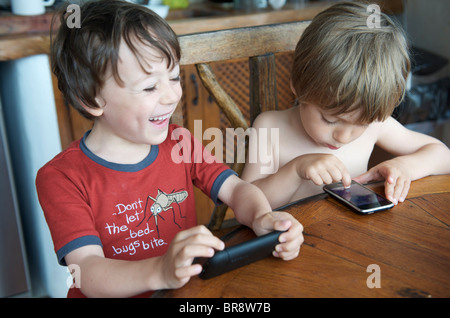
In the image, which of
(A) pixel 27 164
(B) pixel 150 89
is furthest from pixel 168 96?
(A) pixel 27 164

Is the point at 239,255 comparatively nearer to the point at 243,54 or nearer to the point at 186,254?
the point at 186,254

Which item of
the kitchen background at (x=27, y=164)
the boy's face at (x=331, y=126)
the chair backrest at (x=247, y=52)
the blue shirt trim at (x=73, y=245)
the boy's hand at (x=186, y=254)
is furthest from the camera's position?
the kitchen background at (x=27, y=164)

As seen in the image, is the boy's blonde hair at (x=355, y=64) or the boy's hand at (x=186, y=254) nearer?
the boy's hand at (x=186, y=254)

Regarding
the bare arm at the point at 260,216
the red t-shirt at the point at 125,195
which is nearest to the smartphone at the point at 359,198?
the bare arm at the point at 260,216

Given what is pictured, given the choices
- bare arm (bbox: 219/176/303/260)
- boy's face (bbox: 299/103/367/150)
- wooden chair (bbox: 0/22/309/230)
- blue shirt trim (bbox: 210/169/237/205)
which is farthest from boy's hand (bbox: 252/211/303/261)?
wooden chair (bbox: 0/22/309/230)

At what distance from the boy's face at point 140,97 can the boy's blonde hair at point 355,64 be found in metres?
0.32

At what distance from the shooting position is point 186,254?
70 cm

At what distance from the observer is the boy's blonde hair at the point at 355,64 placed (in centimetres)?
104

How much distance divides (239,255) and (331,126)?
508mm

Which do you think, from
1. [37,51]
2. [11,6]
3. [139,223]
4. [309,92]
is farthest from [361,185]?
[11,6]

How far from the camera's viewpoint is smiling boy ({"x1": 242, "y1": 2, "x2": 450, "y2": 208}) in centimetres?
104

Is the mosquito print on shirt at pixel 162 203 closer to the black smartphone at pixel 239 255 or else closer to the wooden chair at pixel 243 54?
the wooden chair at pixel 243 54

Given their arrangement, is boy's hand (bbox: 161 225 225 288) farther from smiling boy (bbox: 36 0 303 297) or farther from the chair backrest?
the chair backrest
